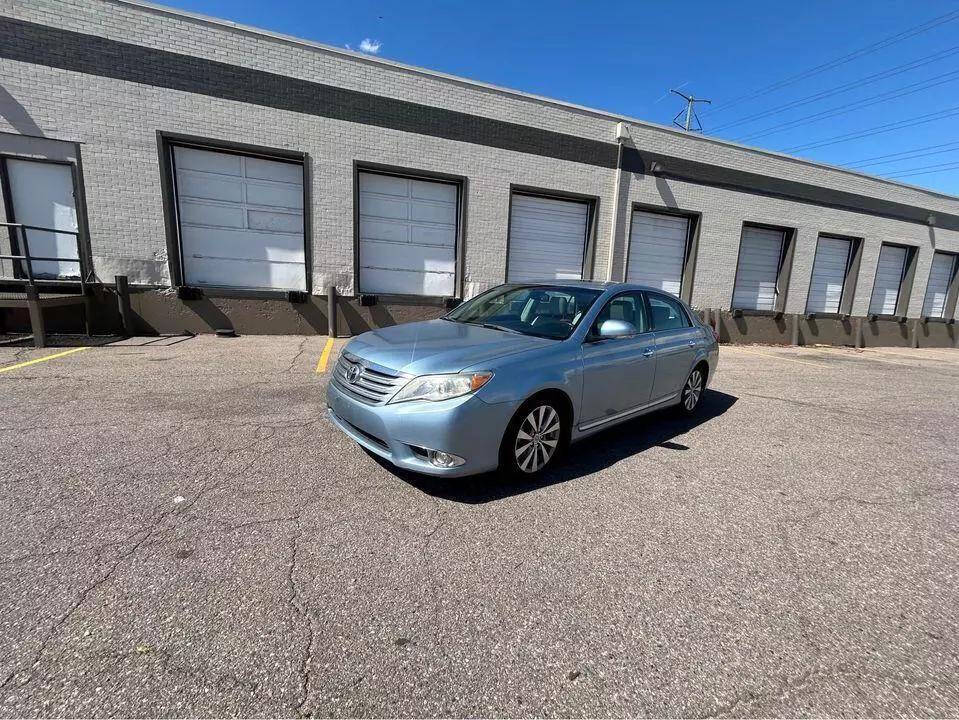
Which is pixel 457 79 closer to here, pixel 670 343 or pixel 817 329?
pixel 670 343

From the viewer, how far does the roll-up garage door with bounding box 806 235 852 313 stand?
15.9 m

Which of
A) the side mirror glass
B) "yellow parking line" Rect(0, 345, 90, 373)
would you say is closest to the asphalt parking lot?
the side mirror glass

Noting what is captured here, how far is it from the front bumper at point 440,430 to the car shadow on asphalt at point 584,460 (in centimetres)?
28

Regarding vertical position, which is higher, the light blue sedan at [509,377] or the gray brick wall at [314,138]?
the gray brick wall at [314,138]

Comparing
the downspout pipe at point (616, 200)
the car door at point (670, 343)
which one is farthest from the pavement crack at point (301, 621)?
the downspout pipe at point (616, 200)

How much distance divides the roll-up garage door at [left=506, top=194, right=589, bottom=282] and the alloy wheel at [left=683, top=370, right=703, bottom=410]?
6.53m

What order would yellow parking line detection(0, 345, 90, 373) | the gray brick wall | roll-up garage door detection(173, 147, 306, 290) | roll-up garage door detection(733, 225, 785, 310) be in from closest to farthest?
1. yellow parking line detection(0, 345, 90, 373)
2. the gray brick wall
3. roll-up garage door detection(173, 147, 306, 290)
4. roll-up garage door detection(733, 225, 785, 310)

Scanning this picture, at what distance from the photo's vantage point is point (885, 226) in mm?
16688

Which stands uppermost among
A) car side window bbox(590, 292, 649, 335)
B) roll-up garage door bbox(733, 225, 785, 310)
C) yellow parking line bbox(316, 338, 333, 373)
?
roll-up garage door bbox(733, 225, 785, 310)

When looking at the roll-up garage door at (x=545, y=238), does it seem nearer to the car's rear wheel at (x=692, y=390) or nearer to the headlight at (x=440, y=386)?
the car's rear wheel at (x=692, y=390)

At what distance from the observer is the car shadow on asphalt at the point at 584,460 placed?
3387mm

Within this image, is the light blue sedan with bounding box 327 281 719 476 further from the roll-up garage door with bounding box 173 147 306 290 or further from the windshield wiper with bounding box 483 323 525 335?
the roll-up garage door with bounding box 173 147 306 290

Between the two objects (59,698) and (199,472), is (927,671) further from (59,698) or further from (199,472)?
(199,472)

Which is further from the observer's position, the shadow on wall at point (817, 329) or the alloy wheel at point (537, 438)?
the shadow on wall at point (817, 329)
